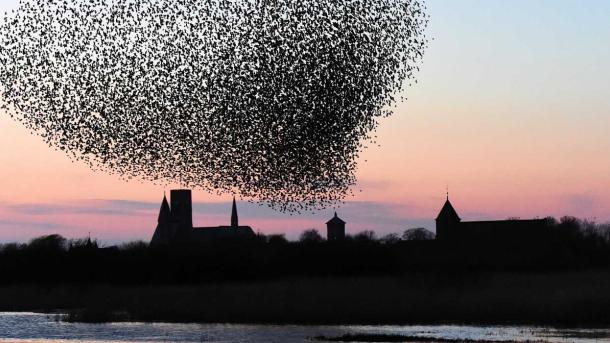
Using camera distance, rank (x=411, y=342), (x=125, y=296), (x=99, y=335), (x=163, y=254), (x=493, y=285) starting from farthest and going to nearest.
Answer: (x=163, y=254), (x=125, y=296), (x=493, y=285), (x=99, y=335), (x=411, y=342)

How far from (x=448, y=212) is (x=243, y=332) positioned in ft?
346

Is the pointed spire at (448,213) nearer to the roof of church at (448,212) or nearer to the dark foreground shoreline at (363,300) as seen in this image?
the roof of church at (448,212)

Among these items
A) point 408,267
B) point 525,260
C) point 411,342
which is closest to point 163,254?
point 408,267

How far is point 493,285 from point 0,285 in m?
44.3

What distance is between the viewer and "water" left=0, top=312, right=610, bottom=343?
48406 millimetres

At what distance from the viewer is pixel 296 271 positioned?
284ft

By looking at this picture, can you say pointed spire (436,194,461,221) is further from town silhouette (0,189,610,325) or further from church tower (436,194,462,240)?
town silhouette (0,189,610,325)

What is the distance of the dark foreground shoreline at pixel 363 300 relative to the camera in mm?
57156

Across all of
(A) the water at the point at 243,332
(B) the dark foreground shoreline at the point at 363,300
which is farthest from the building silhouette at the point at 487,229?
(A) the water at the point at 243,332

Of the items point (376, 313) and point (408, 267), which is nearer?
point (376, 313)

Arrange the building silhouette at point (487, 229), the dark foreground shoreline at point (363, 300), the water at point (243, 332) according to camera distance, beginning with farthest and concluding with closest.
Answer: the building silhouette at point (487, 229) → the dark foreground shoreline at point (363, 300) → the water at point (243, 332)

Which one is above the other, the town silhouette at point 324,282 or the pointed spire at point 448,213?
the pointed spire at point 448,213

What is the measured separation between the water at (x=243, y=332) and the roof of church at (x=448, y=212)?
10008 centimetres

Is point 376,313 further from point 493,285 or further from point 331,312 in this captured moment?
point 493,285
